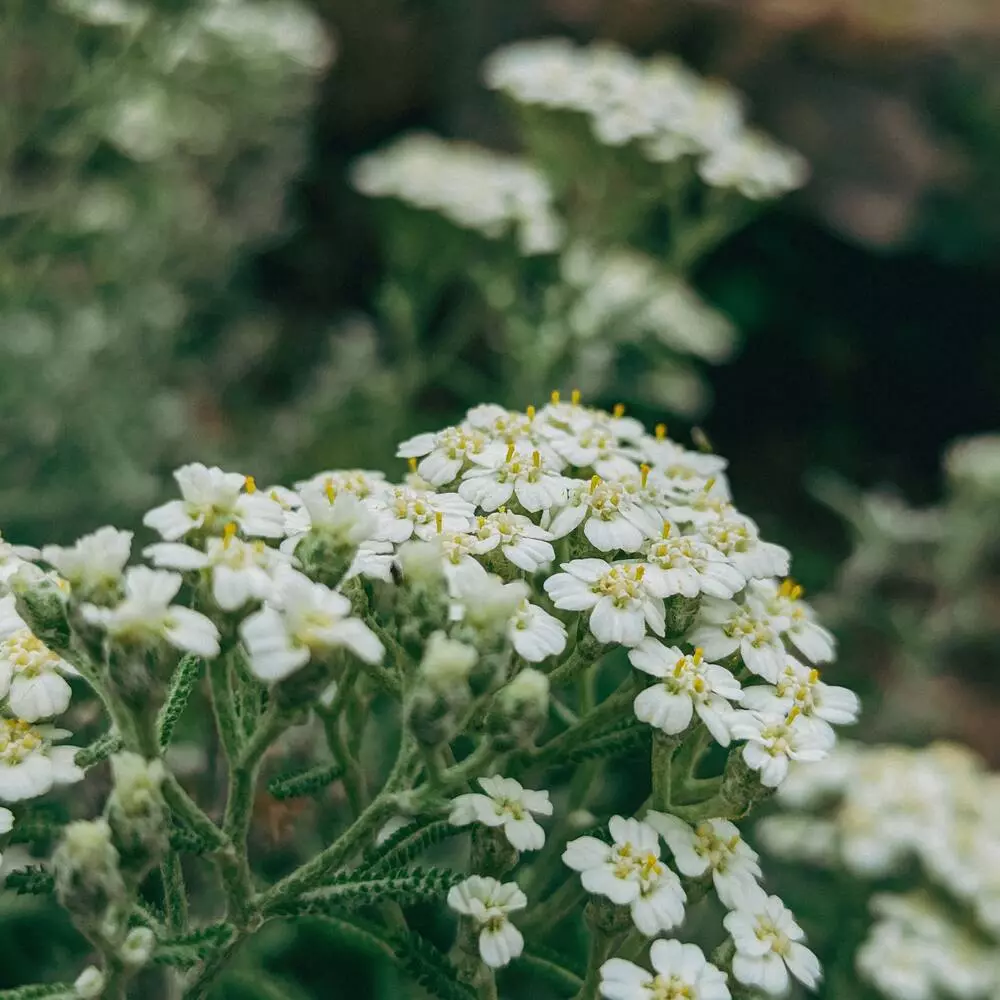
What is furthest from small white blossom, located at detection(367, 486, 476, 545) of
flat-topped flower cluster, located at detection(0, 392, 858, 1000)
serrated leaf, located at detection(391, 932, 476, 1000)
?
serrated leaf, located at detection(391, 932, 476, 1000)

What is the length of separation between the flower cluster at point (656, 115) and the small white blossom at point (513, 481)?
1.44 metres

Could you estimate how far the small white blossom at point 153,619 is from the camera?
1.09 metres

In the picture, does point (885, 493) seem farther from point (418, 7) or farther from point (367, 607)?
point (367, 607)

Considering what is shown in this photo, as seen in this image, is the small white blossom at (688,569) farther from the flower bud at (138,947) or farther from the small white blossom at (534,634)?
the flower bud at (138,947)

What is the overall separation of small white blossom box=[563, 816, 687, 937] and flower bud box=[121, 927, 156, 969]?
1.45 ft

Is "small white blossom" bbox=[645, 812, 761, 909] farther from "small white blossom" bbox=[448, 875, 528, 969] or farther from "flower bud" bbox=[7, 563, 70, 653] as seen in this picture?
"flower bud" bbox=[7, 563, 70, 653]

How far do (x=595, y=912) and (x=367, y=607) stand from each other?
0.43m

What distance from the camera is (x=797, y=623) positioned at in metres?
1.47

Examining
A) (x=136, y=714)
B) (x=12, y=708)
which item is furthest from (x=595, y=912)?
(x=12, y=708)

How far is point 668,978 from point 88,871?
609 mm

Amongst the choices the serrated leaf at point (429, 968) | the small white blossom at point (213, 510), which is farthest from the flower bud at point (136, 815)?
the serrated leaf at point (429, 968)

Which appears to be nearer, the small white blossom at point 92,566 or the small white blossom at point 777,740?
the small white blossom at point 92,566

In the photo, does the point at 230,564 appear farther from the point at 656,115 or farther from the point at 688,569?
the point at 656,115

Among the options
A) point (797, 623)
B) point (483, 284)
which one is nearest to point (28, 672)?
point (797, 623)
